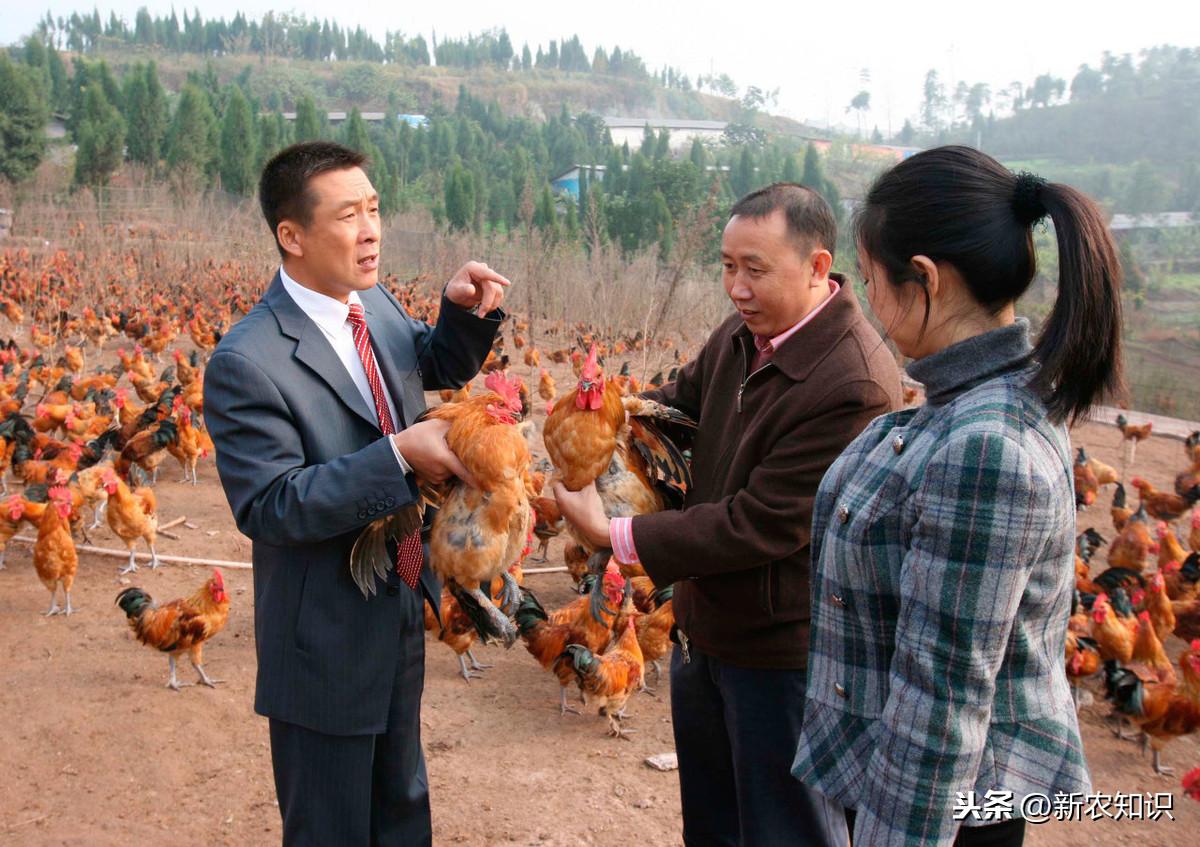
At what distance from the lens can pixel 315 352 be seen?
237cm

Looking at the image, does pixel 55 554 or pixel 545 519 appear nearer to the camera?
pixel 55 554

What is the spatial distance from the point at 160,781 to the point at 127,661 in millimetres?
1761

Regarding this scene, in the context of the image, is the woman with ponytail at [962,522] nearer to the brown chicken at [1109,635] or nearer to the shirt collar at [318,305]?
the shirt collar at [318,305]

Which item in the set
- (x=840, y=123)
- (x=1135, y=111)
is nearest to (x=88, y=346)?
(x=1135, y=111)

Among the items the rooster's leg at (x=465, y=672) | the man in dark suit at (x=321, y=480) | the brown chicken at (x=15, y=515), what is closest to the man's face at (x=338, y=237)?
the man in dark suit at (x=321, y=480)

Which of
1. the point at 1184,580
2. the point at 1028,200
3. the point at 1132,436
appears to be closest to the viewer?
the point at 1028,200

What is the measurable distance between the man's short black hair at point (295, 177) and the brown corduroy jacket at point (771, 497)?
1.26 metres

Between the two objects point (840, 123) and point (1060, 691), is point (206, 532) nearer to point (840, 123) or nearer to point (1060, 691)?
point (1060, 691)

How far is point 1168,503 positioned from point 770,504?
9.41 meters

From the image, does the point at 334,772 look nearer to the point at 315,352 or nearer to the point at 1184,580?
the point at 315,352

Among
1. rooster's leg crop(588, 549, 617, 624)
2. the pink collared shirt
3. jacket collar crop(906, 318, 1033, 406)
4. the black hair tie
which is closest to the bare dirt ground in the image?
rooster's leg crop(588, 549, 617, 624)

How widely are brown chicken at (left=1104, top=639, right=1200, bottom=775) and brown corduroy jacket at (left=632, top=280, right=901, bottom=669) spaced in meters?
3.85

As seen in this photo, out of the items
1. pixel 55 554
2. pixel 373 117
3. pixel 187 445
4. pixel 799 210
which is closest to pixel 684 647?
pixel 799 210

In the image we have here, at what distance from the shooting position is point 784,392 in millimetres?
2438
